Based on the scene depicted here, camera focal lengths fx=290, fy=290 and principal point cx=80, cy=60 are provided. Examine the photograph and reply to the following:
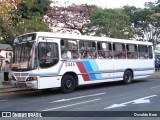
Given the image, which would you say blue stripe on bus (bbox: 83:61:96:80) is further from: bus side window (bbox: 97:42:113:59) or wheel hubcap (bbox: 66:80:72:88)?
wheel hubcap (bbox: 66:80:72:88)

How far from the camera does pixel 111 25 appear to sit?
3095 centimetres

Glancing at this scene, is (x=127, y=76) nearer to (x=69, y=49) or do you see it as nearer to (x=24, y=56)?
(x=69, y=49)

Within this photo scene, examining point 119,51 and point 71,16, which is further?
point 71,16

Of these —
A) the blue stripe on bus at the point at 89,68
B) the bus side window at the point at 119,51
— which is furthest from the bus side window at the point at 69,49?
the bus side window at the point at 119,51

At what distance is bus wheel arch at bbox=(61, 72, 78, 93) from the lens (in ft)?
45.6

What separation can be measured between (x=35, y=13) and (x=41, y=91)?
19767 millimetres

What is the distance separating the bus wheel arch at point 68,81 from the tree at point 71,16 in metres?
26.5

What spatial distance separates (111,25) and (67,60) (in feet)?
58.1

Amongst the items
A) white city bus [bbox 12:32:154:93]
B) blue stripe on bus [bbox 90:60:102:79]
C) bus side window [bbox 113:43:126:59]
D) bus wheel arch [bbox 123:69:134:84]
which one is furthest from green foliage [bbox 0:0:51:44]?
bus wheel arch [bbox 123:69:134:84]

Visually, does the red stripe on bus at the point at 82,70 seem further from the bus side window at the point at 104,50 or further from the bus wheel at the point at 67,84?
the bus side window at the point at 104,50

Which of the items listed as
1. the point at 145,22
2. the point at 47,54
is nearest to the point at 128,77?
the point at 47,54

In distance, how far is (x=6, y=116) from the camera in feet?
28.6

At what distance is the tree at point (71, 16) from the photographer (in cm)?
4103

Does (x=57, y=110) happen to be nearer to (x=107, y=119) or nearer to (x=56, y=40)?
(x=107, y=119)
